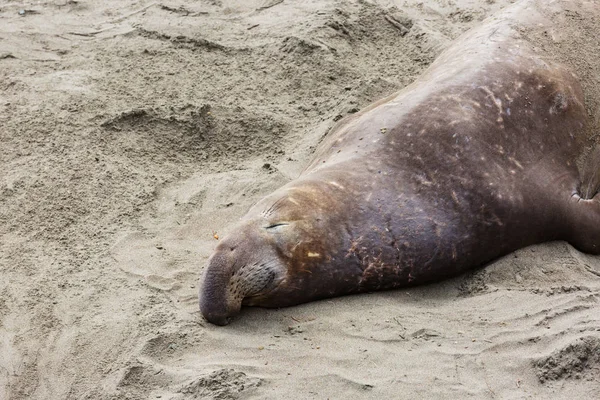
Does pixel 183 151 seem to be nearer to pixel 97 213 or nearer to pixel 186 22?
pixel 97 213

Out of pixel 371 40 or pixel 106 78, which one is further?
pixel 371 40

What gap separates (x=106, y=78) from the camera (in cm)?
666

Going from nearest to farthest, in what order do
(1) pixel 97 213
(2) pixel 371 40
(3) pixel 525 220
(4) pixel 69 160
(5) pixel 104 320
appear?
(5) pixel 104 320, (3) pixel 525 220, (1) pixel 97 213, (4) pixel 69 160, (2) pixel 371 40

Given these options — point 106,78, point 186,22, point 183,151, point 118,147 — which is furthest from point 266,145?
point 186,22

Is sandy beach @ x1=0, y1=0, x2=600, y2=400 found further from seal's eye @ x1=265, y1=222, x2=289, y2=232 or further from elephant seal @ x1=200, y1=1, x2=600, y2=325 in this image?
seal's eye @ x1=265, y1=222, x2=289, y2=232

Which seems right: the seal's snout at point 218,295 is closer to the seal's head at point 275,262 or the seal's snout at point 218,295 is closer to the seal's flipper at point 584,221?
the seal's head at point 275,262

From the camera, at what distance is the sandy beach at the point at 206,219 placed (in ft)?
12.3

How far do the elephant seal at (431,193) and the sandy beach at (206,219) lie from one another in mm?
146

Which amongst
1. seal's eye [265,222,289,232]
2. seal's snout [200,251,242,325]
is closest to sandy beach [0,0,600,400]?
seal's snout [200,251,242,325]

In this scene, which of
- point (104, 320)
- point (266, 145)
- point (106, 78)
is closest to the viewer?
point (104, 320)

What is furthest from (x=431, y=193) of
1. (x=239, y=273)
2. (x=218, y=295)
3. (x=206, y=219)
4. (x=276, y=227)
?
(x=206, y=219)

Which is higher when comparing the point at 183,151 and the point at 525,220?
the point at 525,220

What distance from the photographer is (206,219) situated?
204 inches

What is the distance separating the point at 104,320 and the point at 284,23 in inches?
154
